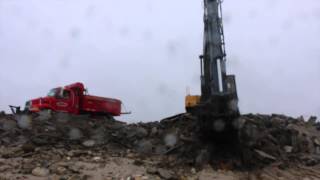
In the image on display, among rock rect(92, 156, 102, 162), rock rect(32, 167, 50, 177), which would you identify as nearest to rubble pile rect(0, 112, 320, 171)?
rock rect(92, 156, 102, 162)

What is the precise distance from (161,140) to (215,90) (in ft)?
14.2

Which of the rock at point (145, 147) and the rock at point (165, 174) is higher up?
the rock at point (145, 147)

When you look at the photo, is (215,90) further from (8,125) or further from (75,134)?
(8,125)

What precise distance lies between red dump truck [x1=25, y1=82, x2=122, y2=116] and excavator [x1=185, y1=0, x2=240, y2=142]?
25.9 ft

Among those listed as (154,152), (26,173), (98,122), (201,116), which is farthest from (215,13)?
(26,173)

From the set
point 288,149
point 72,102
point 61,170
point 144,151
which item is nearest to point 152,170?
point 144,151

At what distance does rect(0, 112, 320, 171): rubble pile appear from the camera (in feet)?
67.5

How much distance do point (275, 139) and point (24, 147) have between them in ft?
38.3

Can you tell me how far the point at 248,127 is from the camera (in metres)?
22.2

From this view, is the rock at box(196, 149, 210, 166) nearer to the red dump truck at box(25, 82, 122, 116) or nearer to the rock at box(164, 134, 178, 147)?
the rock at box(164, 134, 178, 147)

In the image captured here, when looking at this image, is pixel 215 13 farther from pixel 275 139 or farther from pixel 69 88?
pixel 69 88

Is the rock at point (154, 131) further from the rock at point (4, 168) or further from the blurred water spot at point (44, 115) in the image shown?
the rock at point (4, 168)

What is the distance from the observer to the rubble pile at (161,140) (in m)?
20.6

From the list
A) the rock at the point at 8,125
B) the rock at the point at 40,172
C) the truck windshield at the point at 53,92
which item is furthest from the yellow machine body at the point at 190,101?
the rock at the point at 8,125
